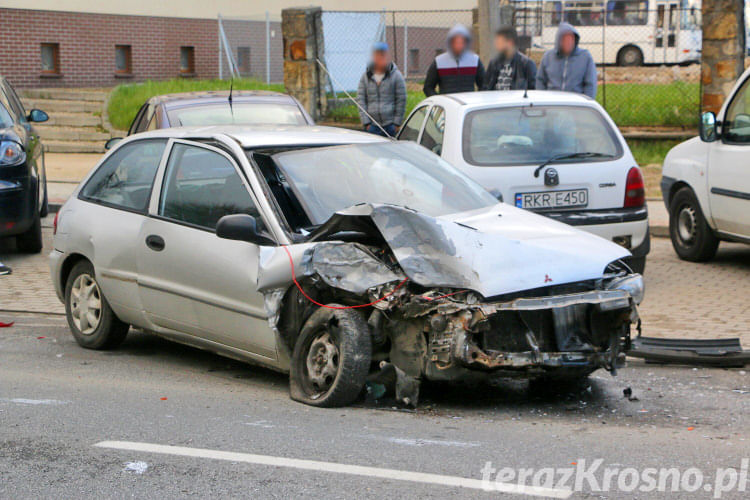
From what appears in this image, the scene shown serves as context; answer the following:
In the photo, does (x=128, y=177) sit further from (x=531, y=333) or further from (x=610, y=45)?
(x=610, y=45)

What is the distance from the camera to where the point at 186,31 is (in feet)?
92.9

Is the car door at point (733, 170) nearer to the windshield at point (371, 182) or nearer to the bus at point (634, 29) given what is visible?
the windshield at point (371, 182)

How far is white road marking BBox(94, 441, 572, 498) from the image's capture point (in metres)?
4.62

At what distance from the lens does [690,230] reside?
37.4ft

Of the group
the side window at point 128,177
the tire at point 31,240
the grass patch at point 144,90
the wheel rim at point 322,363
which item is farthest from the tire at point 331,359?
the grass patch at point 144,90

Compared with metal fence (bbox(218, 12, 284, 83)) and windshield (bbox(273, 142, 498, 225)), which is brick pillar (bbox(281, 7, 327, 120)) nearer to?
metal fence (bbox(218, 12, 284, 83))

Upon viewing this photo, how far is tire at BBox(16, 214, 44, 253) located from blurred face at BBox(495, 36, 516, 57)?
222 inches

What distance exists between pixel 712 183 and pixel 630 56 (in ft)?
85.2

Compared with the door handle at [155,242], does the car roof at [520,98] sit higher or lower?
higher

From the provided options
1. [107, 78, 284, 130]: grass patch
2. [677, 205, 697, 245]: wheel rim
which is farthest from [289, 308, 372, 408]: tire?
[107, 78, 284, 130]: grass patch

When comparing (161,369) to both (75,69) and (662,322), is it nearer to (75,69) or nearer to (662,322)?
(662,322)

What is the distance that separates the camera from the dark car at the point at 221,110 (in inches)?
454

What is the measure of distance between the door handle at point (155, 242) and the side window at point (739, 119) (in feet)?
19.2

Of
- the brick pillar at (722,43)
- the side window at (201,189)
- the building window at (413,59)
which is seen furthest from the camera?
the building window at (413,59)
